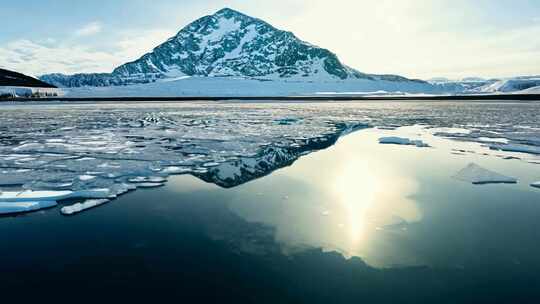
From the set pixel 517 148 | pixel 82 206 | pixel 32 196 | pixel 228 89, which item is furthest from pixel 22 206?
pixel 228 89

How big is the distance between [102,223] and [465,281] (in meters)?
4.54

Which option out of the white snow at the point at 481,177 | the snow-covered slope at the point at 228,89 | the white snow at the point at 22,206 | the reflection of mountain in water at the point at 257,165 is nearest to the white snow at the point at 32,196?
the white snow at the point at 22,206

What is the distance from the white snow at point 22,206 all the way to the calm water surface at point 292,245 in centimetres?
26

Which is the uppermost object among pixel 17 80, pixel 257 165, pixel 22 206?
pixel 17 80

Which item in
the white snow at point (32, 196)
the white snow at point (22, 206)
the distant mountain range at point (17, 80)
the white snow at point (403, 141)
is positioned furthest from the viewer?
the distant mountain range at point (17, 80)

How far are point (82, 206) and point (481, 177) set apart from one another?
297 inches

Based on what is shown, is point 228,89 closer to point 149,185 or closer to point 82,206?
point 149,185

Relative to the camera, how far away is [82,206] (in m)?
5.68

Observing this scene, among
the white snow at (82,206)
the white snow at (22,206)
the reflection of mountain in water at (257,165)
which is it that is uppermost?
the white snow at (22,206)

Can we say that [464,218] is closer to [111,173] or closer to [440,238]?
[440,238]

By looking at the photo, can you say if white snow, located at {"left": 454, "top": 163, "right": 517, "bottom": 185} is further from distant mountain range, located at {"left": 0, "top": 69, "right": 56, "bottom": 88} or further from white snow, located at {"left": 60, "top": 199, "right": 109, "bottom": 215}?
distant mountain range, located at {"left": 0, "top": 69, "right": 56, "bottom": 88}

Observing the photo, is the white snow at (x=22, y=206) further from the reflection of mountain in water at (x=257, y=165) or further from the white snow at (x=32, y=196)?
the reflection of mountain in water at (x=257, y=165)

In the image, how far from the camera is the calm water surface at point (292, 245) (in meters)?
3.31

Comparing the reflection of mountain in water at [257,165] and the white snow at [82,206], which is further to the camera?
the reflection of mountain in water at [257,165]
